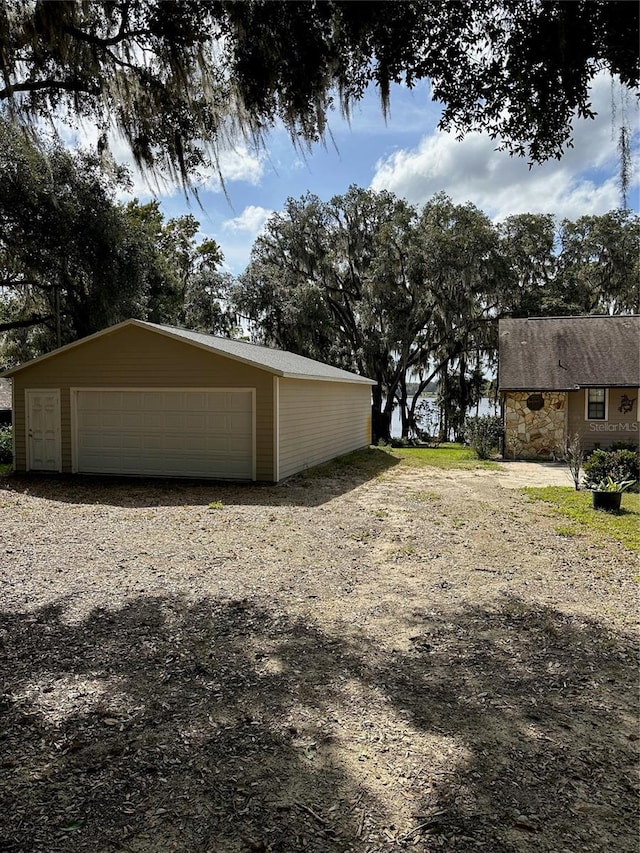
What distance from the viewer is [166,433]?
37.1 feet

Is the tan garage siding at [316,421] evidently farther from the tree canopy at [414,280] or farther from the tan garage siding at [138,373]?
the tree canopy at [414,280]

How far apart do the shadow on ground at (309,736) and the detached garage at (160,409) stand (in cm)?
672

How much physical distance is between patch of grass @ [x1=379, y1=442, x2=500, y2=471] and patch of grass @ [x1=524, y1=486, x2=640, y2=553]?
3801mm

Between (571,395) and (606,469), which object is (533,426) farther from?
(606,469)

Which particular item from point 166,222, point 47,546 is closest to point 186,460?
point 47,546

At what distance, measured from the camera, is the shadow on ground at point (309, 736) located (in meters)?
2.11

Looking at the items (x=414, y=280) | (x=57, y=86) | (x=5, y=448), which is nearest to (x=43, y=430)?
(x=5, y=448)

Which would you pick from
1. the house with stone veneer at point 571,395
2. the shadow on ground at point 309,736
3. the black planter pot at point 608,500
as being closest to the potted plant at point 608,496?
the black planter pot at point 608,500

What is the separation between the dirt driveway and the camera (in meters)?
2.16

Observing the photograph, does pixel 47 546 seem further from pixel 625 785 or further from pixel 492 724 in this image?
pixel 625 785

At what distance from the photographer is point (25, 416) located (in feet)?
39.8

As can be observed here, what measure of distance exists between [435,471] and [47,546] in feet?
30.3

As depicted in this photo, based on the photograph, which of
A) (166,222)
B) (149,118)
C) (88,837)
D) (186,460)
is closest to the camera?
(88,837)

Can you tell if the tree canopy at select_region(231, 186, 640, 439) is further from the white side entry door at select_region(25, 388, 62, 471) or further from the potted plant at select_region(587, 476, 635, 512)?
the potted plant at select_region(587, 476, 635, 512)
